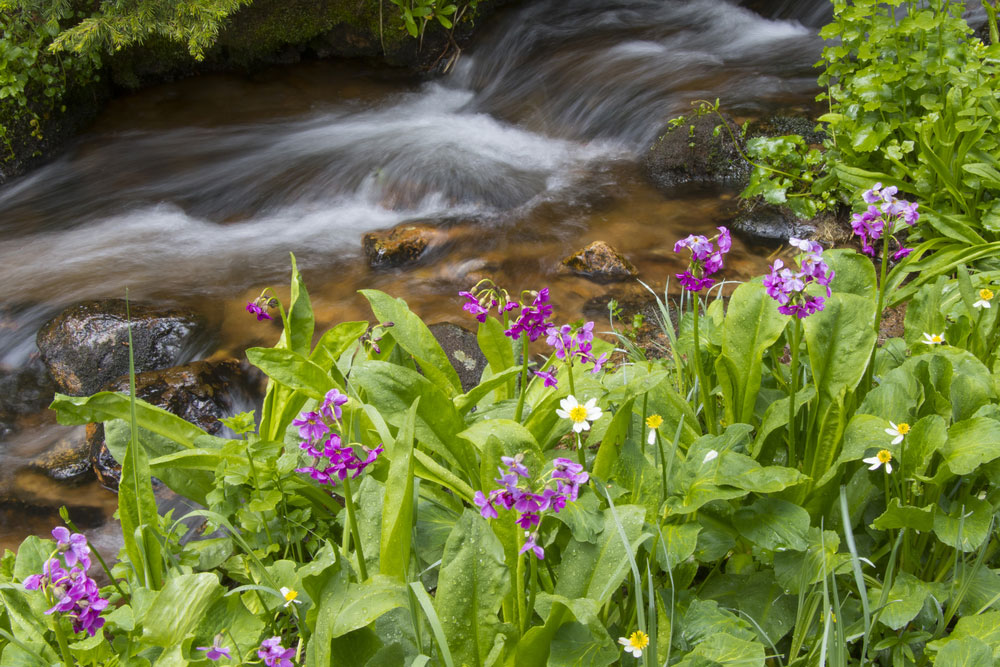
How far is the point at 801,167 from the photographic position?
3637 millimetres

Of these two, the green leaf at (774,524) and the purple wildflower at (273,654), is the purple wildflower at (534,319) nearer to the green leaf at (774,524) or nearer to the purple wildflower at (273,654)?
the green leaf at (774,524)

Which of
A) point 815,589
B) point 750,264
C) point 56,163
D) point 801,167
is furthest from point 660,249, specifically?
point 56,163

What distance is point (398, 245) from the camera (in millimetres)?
3908

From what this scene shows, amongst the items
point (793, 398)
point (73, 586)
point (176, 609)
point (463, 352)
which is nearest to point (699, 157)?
point (463, 352)

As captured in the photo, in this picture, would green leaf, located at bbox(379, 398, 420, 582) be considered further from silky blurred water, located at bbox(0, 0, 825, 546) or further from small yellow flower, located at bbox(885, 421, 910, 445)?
silky blurred water, located at bbox(0, 0, 825, 546)

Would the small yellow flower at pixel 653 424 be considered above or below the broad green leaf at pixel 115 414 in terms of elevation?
above

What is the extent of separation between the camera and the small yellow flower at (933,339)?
1.90m

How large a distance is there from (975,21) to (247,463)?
492cm

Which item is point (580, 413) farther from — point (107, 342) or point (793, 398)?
point (107, 342)

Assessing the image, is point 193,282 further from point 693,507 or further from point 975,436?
point 975,436

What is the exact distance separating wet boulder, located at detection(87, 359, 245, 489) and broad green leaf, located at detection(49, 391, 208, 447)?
86 cm

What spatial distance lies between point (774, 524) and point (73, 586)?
1.20m

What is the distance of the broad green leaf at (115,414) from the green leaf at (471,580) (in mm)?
1002

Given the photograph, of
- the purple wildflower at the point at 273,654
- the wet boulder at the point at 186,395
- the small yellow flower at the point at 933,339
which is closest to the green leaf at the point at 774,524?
the small yellow flower at the point at 933,339
